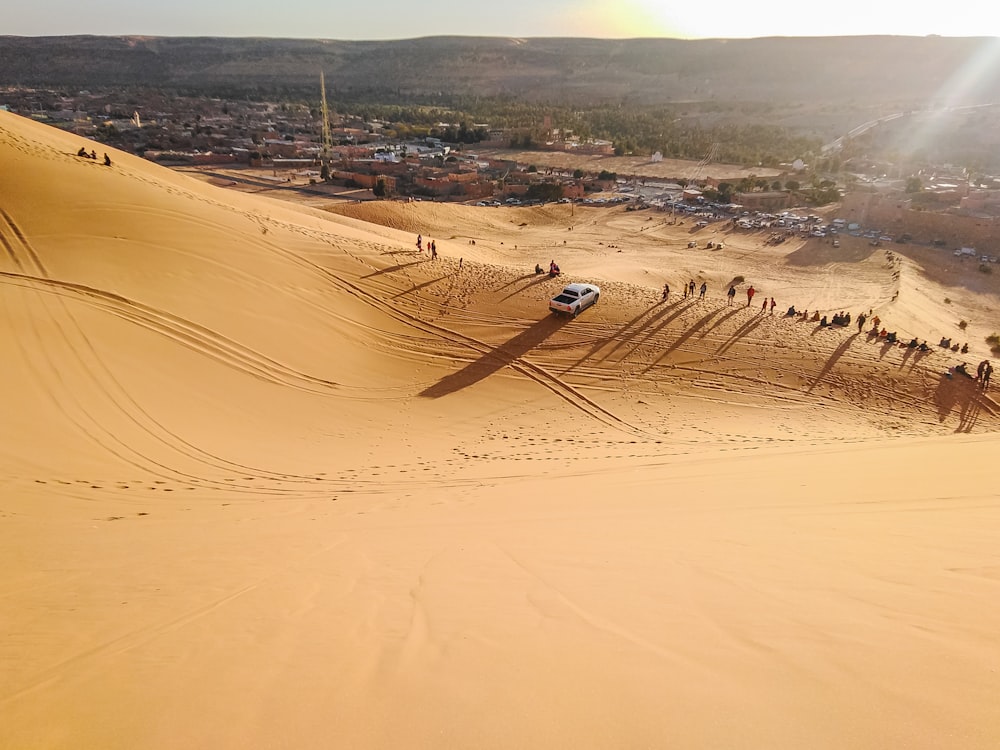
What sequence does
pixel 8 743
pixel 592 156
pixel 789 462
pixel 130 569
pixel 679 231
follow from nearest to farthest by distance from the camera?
pixel 8 743 < pixel 130 569 < pixel 789 462 < pixel 679 231 < pixel 592 156

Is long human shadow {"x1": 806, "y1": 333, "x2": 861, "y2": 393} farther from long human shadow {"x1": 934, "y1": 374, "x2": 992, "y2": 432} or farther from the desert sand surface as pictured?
long human shadow {"x1": 934, "y1": 374, "x2": 992, "y2": 432}

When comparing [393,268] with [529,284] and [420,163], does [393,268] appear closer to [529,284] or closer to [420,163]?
[529,284]

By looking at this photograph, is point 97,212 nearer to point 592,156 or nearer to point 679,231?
point 679,231

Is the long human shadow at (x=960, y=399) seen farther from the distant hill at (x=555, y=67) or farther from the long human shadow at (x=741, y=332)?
the distant hill at (x=555, y=67)

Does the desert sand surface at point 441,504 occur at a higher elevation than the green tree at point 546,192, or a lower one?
lower

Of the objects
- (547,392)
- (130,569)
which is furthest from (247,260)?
(130,569)

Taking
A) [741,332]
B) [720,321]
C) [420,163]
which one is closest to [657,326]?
[720,321]

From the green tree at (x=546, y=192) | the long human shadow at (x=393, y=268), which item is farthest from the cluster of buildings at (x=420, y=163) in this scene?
the long human shadow at (x=393, y=268)
